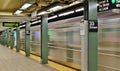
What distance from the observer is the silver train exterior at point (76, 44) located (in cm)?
617

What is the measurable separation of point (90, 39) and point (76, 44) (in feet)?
8.83

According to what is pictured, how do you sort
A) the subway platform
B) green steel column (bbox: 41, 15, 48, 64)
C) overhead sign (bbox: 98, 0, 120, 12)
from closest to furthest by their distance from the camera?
1. overhead sign (bbox: 98, 0, 120, 12)
2. the subway platform
3. green steel column (bbox: 41, 15, 48, 64)

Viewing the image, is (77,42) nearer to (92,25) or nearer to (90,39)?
(90,39)

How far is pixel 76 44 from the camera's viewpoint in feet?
27.6

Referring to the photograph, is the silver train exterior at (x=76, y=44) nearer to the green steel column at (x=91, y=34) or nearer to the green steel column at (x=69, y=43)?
the green steel column at (x=69, y=43)

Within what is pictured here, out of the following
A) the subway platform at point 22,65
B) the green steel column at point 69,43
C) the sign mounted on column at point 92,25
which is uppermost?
the sign mounted on column at point 92,25

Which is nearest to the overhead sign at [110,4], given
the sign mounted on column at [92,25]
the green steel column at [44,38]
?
the sign mounted on column at [92,25]

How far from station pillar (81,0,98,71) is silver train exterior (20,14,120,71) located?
70 centimetres

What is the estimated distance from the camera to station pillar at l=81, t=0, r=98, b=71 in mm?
5664

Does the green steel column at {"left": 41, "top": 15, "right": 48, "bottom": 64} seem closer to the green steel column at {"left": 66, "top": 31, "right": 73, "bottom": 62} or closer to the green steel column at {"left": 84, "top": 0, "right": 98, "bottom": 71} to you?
the green steel column at {"left": 66, "top": 31, "right": 73, "bottom": 62}

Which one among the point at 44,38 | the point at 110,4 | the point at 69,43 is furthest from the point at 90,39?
the point at 44,38

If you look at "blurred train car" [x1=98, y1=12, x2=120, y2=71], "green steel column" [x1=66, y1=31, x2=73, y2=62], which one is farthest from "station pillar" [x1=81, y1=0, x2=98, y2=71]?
"green steel column" [x1=66, y1=31, x2=73, y2=62]

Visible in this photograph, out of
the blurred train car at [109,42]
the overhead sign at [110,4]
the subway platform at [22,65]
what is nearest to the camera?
the overhead sign at [110,4]

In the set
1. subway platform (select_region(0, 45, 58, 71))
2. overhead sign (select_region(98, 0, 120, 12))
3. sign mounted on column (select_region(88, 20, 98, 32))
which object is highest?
overhead sign (select_region(98, 0, 120, 12))
